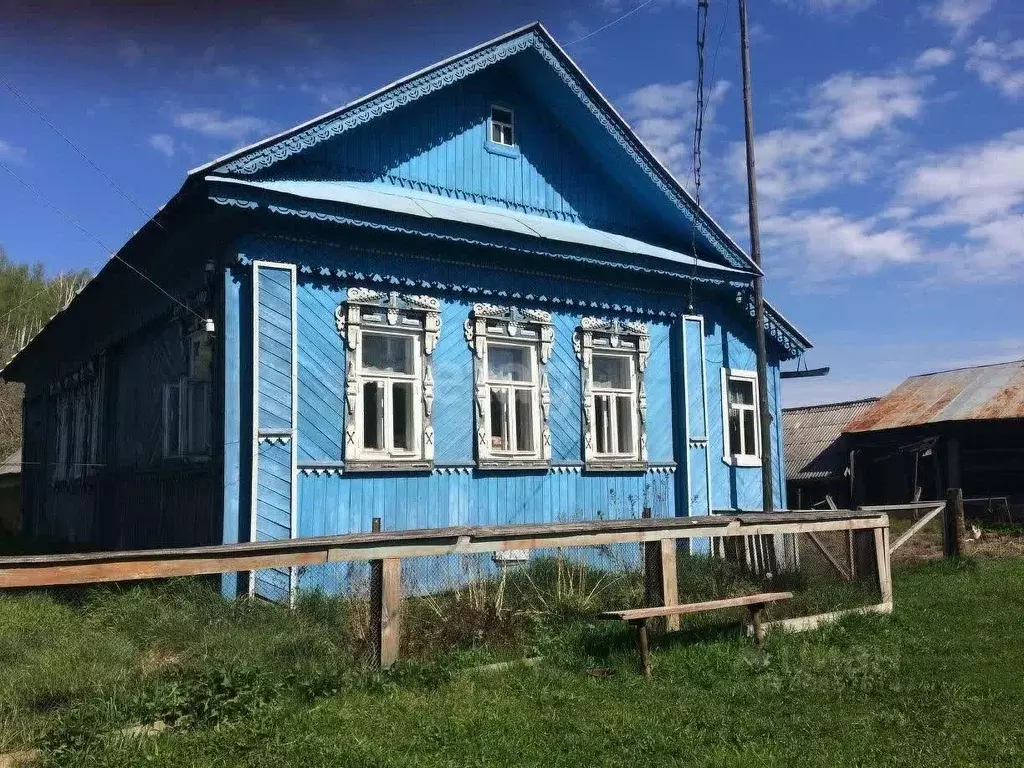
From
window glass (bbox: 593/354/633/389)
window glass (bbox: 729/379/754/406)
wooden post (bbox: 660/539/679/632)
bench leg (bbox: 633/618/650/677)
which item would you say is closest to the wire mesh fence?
wooden post (bbox: 660/539/679/632)

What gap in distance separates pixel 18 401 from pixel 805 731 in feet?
131

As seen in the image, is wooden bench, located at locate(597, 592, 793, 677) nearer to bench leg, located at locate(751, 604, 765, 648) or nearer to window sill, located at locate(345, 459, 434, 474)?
bench leg, located at locate(751, 604, 765, 648)

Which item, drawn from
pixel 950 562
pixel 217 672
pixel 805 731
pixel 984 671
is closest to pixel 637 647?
pixel 805 731

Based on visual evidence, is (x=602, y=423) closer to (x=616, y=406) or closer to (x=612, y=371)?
(x=616, y=406)

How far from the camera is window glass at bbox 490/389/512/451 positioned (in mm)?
10289

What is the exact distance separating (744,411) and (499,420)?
4472mm

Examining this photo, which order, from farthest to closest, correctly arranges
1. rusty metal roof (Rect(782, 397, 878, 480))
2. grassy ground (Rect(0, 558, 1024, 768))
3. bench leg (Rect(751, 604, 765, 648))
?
rusty metal roof (Rect(782, 397, 878, 480)), bench leg (Rect(751, 604, 765, 648)), grassy ground (Rect(0, 558, 1024, 768))

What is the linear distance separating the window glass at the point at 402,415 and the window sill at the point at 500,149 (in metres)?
3.28

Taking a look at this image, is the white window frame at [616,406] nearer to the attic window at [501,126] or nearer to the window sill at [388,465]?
the window sill at [388,465]

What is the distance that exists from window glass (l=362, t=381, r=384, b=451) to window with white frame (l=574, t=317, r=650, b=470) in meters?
2.66

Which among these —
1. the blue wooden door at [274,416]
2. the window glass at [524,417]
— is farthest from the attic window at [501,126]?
the blue wooden door at [274,416]

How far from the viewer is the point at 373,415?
31.0 ft

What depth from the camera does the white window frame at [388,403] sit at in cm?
923

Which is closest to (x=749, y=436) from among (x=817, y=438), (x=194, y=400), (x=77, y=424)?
(x=194, y=400)
